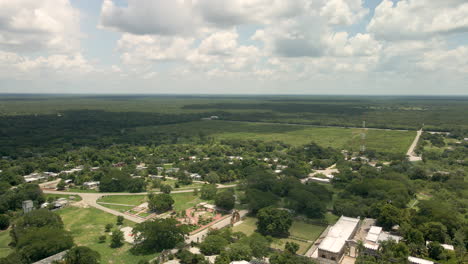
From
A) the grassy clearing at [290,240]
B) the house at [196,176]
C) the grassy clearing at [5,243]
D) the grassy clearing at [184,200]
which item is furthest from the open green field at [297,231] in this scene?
the grassy clearing at [5,243]

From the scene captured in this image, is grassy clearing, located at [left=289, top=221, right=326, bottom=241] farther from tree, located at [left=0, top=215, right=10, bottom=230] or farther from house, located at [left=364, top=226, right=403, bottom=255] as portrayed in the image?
tree, located at [left=0, top=215, right=10, bottom=230]

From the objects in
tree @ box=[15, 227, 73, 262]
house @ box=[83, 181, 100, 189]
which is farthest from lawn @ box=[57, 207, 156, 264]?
house @ box=[83, 181, 100, 189]

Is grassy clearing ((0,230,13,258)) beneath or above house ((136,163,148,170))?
beneath

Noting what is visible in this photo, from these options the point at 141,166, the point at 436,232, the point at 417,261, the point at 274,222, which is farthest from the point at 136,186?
the point at 436,232

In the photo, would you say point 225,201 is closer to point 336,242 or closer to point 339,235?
point 339,235

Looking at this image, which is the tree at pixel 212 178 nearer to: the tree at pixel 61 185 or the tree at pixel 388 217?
the tree at pixel 61 185

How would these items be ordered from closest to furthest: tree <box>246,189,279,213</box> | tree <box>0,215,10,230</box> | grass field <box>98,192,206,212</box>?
tree <box>0,215,10,230</box> → tree <box>246,189,279,213</box> → grass field <box>98,192,206,212</box>

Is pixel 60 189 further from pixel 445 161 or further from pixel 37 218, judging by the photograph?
pixel 445 161
